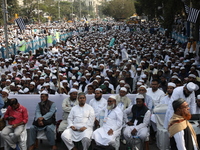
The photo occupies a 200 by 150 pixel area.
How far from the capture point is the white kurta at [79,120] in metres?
6.61

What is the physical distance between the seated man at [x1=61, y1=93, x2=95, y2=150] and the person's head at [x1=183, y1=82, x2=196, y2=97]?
6.07ft

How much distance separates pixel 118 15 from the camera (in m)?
94.8

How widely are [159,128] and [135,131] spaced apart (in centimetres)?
61

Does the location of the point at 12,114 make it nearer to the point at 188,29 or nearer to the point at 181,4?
the point at 181,4

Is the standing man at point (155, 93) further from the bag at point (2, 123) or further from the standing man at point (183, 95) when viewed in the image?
the bag at point (2, 123)

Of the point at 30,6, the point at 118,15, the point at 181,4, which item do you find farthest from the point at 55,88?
the point at 118,15

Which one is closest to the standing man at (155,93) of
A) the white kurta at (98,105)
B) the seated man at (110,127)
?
the white kurta at (98,105)

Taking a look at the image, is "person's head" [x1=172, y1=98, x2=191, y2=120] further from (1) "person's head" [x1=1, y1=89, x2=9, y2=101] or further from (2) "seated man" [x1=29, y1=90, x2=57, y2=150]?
(1) "person's head" [x1=1, y1=89, x2=9, y2=101]

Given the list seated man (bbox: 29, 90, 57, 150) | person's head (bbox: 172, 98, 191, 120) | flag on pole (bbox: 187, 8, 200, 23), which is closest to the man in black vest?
person's head (bbox: 172, 98, 191, 120)

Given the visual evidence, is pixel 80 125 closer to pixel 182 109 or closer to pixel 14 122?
→ pixel 14 122

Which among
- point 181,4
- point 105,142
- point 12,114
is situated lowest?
point 105,142

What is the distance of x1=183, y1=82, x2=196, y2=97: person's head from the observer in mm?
5875

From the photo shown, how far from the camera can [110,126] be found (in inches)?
259

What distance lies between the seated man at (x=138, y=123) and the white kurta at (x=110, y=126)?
173mm
